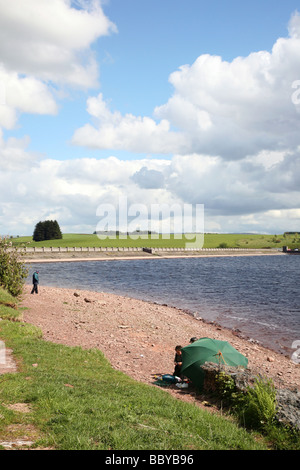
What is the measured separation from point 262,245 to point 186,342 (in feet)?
604

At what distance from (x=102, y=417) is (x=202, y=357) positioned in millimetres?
6500

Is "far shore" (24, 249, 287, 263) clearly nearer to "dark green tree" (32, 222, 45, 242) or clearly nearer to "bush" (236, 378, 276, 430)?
"dark green tree" (32, 222, 45, 242)

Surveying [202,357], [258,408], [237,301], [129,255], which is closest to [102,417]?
[258,408]

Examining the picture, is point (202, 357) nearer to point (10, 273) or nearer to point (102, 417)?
point (102, 417)

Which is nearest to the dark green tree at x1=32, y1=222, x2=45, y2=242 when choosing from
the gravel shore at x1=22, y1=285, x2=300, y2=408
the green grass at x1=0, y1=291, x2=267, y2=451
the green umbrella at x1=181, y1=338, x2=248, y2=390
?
the gravel shore at x1=22, y1=285, x2=300, y2=408

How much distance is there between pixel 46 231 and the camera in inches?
6486

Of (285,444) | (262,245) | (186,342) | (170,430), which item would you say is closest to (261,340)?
(186,342)

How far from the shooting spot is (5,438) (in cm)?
636

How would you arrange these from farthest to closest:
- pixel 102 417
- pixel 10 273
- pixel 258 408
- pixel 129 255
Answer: pixel 129 255
pixel 10 273
pixel 258 408
pixel 102 417

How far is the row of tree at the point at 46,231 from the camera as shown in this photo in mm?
163125

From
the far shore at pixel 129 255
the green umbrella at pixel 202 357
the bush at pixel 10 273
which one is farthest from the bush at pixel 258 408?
the far shore at pixel 129 255

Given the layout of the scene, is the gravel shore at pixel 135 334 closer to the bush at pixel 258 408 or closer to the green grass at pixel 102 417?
the bush at pixel 258 408

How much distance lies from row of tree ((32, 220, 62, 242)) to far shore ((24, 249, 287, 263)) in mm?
54985

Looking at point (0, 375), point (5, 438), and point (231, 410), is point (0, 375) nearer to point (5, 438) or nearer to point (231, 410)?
point (5, 438)
